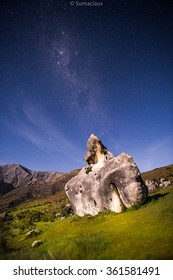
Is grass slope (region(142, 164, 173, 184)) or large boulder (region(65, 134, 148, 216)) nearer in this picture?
large boulder (region(65, 134, 148, 216))

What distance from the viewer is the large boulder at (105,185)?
64.7 feet

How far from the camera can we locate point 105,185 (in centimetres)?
2158

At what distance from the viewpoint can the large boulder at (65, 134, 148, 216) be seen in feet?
64.7

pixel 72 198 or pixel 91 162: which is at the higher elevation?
pixel 91 162

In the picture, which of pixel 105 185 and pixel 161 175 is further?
pixel 161 175

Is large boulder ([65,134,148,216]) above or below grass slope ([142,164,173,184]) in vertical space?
below

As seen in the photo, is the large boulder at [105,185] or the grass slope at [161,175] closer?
the large boulder at [105,185]

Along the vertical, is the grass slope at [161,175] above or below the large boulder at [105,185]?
above

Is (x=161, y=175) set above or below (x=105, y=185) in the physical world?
above

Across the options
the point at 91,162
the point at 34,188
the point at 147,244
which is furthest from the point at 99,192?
the point at 34,188

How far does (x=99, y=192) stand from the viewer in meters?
22.3
